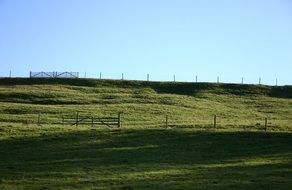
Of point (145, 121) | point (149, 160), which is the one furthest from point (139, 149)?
point (145, 121)

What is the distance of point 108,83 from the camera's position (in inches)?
3925

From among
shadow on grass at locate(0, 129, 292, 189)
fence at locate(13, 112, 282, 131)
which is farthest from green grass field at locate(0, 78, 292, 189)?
fence at locate(13, 112, 282, 131)

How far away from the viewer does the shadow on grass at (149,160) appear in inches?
1086

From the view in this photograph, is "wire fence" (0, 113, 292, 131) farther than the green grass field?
Yes

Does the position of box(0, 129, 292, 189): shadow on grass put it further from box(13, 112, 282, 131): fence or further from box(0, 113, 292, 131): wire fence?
box(0, 113, 292, 131): wire fence

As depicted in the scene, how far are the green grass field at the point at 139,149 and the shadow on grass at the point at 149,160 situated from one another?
49mm

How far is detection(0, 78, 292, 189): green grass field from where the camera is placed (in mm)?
27984

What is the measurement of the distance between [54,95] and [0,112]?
17.6 m

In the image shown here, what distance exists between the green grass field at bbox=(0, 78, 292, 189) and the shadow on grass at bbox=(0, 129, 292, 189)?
0.05 meters

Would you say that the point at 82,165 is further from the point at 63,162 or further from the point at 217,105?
the point at 217,105

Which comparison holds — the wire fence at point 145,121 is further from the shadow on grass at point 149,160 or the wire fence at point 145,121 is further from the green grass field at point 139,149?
the shadow on grass at point 149,160

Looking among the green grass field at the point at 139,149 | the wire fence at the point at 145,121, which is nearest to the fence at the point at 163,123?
the wire fence at the point at 145,121

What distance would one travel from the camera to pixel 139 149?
1548 inches

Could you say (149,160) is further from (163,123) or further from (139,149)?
(163,123)
